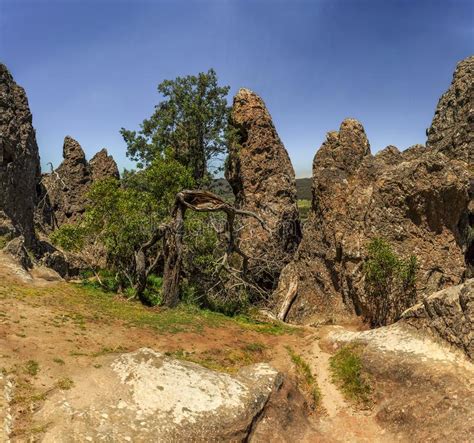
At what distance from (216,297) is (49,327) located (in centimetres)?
1158

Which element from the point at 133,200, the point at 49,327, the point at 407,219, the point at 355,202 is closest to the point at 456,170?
the point at 407,219

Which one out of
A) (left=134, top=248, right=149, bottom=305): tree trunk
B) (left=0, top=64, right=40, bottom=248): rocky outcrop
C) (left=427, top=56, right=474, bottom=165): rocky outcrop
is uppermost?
(left=427, top=56, right=474, bottom=165): rocky outcrop

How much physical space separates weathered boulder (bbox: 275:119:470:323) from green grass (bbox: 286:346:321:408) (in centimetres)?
710

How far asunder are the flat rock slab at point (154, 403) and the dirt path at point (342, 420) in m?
1.82

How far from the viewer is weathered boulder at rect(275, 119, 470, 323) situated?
70.7 feet

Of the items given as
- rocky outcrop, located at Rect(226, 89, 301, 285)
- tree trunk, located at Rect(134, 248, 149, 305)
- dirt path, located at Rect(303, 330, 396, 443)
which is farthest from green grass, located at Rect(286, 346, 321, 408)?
rocky outcrop, located at Rect(226, 89, 301, 285)

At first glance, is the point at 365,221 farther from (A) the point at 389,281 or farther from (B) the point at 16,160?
(B) the point at 16,160

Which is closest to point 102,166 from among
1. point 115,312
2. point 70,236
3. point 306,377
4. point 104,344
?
point 70,236

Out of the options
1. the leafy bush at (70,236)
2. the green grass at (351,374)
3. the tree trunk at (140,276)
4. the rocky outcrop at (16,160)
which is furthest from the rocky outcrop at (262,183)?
the rocky outcrop at (16,160)

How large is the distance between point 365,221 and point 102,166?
34076 mm

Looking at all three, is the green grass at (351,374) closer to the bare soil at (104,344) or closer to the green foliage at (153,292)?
the bare soil at (104,344)

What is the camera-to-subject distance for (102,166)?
4866 centimetres

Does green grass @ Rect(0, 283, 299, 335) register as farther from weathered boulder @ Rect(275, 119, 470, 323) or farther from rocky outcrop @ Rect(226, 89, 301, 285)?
rocky outcrop @ Rect(226, 89, 301, 285)

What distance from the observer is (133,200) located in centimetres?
2480
